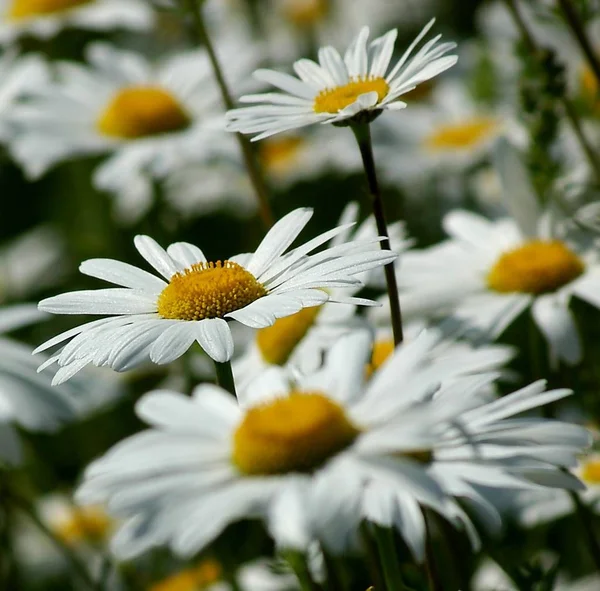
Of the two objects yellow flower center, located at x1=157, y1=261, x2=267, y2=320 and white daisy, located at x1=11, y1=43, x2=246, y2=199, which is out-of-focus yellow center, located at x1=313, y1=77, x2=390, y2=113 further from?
white daisy, located at x1=11, y1=43, x2=246, y2=199

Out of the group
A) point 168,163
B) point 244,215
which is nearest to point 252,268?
point 168,163

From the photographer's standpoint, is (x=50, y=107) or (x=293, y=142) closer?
(x=50, y=107)

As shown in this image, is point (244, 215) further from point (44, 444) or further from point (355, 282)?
point (355, 282)

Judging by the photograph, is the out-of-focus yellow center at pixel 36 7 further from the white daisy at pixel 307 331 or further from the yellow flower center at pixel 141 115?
the white daisy at pixel 307 331

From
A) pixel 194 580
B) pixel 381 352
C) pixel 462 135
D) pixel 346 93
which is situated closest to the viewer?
pixel 346 93

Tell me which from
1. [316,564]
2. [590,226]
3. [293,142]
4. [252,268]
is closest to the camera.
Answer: [252,268]

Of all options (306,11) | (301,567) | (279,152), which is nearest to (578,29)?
(301,567)

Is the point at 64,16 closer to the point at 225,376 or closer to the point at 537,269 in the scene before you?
the point at 537,269

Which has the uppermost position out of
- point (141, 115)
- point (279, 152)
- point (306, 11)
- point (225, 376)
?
point (306, 11)
